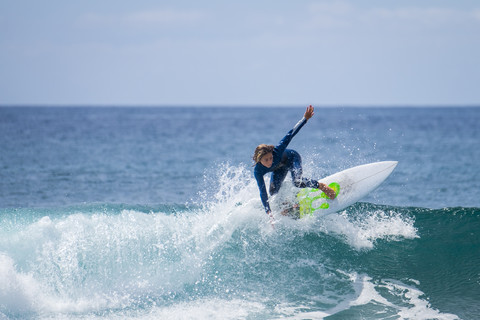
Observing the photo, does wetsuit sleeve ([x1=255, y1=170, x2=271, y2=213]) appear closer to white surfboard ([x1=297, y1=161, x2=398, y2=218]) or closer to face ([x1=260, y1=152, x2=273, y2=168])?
face ([x1=260, y1=152, x2=273, y2=168])

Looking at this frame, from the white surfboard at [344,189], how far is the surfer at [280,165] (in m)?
0.19

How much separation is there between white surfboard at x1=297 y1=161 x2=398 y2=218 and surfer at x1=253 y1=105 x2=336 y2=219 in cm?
19

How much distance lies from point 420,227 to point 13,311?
692 centimetres

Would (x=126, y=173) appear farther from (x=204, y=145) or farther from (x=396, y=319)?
(x=396, y=319)

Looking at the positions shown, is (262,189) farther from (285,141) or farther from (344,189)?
(344,189)

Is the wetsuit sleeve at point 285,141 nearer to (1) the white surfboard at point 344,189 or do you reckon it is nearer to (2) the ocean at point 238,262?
(1) the white surfboard at point 344,189

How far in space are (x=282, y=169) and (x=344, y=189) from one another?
4.48 feet

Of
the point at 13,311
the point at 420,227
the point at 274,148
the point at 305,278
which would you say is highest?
the point at 274,148

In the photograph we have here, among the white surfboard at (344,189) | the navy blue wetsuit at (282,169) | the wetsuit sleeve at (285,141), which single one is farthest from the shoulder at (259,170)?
the white surfboard at (344,189)

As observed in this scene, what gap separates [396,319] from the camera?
680 cm

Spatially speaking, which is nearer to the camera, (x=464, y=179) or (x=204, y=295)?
(x=204, y=295)

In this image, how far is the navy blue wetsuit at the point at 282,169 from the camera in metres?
7.64

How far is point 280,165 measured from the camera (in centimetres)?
803

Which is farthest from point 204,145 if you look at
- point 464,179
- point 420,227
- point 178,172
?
point 420,227
